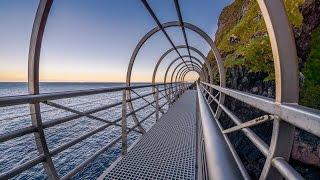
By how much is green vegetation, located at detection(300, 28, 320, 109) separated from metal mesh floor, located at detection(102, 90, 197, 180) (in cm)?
1491

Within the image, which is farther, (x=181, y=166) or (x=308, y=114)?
(x=181, y=166)

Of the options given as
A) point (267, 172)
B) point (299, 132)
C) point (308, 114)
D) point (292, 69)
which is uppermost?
point (292, 69)

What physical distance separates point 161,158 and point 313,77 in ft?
58.3

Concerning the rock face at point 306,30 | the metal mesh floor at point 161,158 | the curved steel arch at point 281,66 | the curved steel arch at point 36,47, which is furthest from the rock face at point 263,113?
the curved steel arch at point 281,66

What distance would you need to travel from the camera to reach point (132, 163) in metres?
3.29

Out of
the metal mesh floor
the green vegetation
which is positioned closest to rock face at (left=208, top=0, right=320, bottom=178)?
the green vegetation

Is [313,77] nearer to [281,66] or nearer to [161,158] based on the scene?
[161,158]

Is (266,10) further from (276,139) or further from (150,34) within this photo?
(150,34)

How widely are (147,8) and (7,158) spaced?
23.0 metres

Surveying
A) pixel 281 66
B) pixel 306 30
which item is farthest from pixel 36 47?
pixel 306 30

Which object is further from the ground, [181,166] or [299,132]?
[181,166]

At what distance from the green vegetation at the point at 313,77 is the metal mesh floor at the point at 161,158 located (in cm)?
1491

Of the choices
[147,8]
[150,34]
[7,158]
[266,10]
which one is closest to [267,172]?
[266,10]

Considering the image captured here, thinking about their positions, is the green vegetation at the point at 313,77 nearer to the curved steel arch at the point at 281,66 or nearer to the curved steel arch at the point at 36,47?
the curved steel arch at the point at 36,47
